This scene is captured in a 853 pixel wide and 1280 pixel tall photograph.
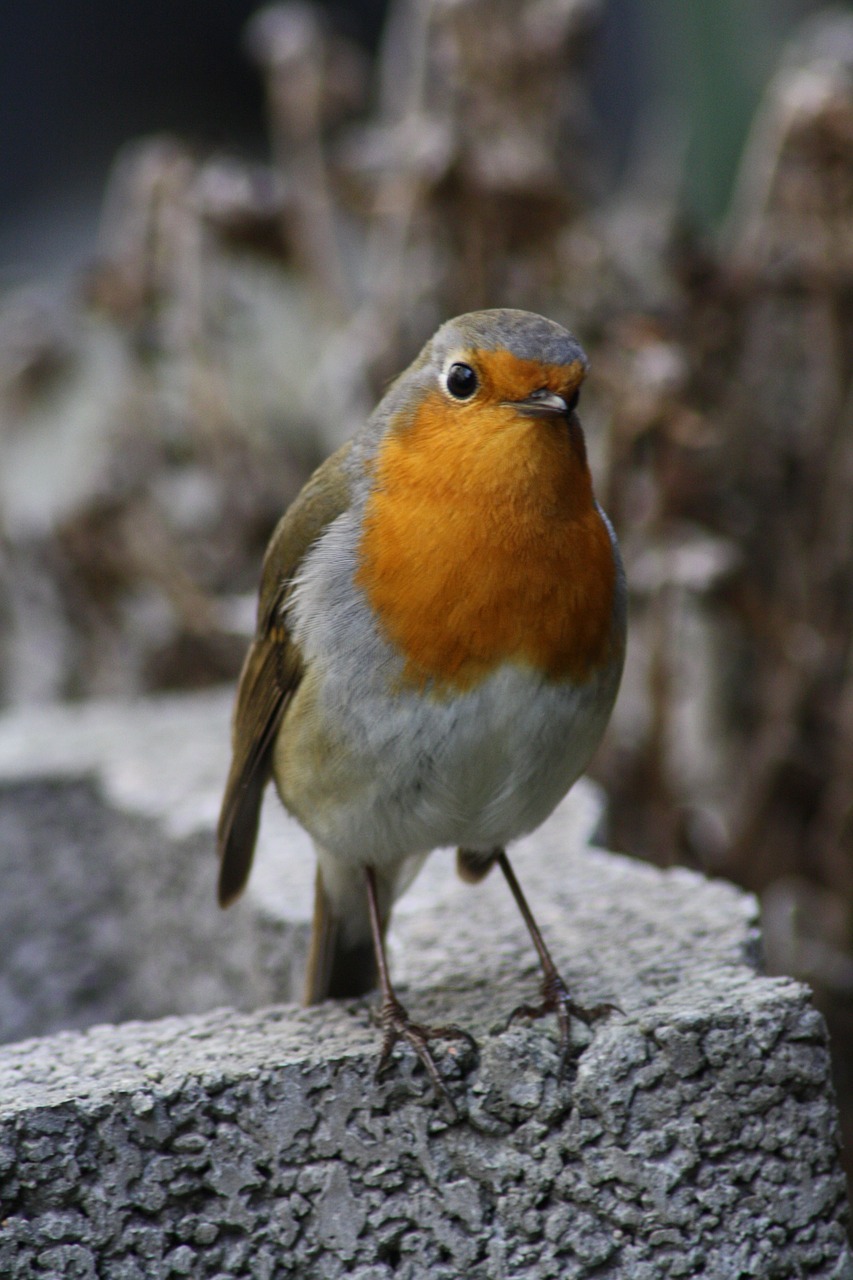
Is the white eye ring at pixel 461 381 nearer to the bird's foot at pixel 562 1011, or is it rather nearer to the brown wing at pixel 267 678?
the brown wing at pixel 267 678

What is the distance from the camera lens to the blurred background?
357 centimetres

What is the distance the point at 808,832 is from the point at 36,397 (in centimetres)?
273

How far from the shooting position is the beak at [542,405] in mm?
2076

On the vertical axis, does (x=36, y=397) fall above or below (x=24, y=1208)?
above

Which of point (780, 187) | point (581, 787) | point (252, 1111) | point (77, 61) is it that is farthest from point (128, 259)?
point (77, 61)

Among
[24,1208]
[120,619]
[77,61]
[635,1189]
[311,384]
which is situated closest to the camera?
[24,1208]

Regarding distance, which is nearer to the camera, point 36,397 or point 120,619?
point 120,619

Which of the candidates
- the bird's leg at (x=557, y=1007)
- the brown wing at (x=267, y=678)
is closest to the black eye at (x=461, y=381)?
the brown wing at (x=267, y=678)

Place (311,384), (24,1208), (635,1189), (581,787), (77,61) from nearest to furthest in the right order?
1. (24,1208)
2. (635,1189)
3. (581,787)
4. (311,384)
5. (77,61)

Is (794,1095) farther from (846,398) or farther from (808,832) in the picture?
(846,398)

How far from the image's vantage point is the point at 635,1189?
2.00m

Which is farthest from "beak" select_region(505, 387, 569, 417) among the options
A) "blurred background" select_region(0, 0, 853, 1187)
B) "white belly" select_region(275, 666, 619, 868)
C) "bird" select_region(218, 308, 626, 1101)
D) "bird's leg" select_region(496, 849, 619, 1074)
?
"blurred background" select_region(0, 0, 853, 1187)

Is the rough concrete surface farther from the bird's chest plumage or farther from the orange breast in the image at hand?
the orange breast

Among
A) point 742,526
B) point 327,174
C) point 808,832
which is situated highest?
point 327,174
